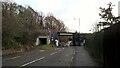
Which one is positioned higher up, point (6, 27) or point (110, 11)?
point (110, 11)

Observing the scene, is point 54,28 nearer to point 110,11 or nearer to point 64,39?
point 64,39

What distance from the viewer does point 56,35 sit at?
11156 centimetres

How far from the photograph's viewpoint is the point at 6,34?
142ft

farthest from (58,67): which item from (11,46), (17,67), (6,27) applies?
(11,46)

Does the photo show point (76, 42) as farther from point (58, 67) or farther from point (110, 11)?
point (58, 67)

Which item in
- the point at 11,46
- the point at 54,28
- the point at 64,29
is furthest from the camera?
the point at 64,29

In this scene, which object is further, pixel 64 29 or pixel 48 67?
pixel 64 29

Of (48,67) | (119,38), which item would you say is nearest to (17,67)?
(48,67)

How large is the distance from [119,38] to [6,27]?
97.0 feet

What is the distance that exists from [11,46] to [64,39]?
98.3 m

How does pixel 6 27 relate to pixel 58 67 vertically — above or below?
above

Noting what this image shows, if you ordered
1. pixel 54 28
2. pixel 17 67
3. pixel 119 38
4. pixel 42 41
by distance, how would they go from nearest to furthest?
pixel 119 38, pixel 17 67, pixel 42 41, pixel 54 28

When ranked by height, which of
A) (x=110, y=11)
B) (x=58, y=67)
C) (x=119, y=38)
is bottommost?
(x=58, y=67)

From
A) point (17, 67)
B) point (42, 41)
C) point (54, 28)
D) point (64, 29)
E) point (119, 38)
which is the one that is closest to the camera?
point (119, 38)
